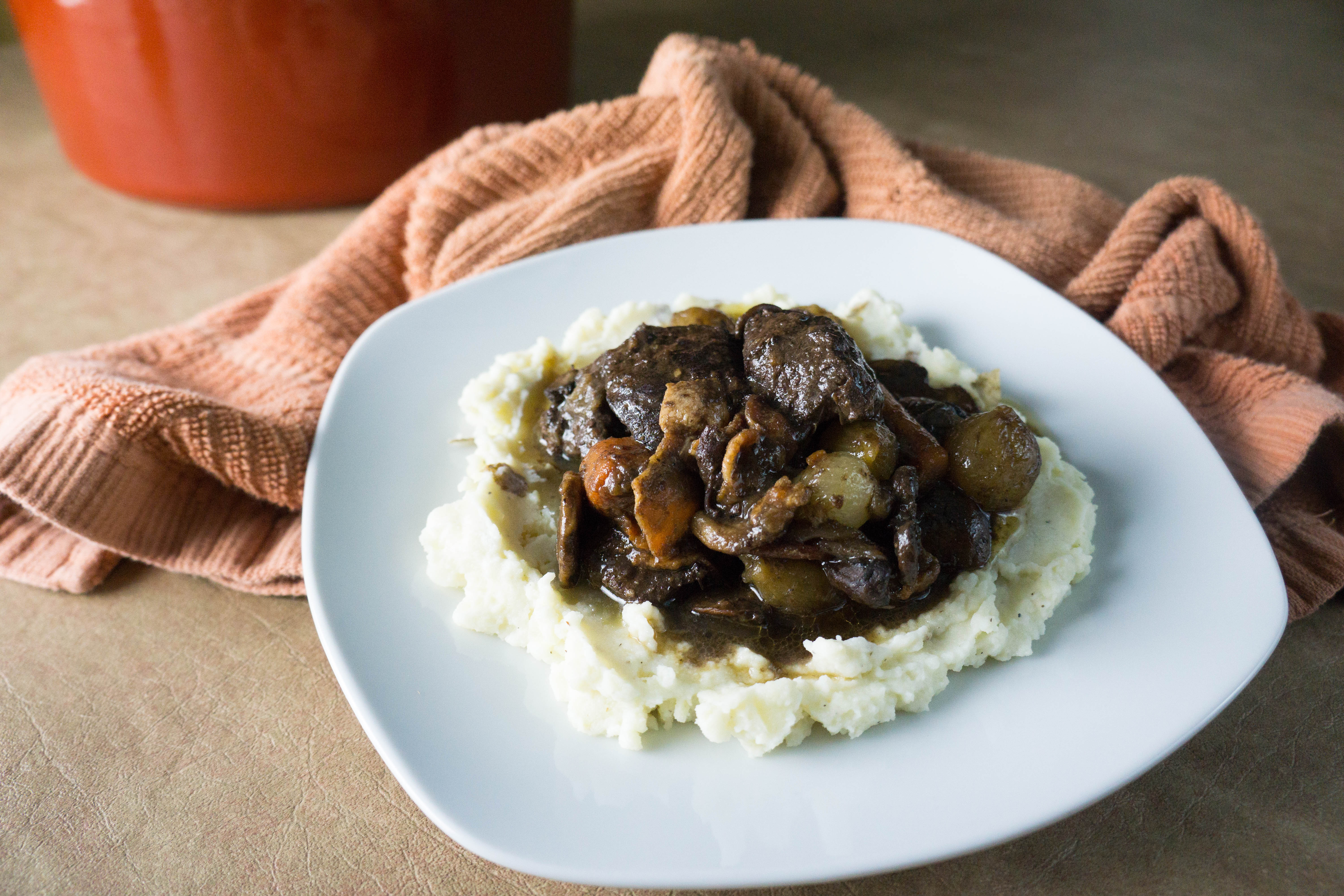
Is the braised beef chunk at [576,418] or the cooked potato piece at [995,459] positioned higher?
the cooked potato piece at [995,459]

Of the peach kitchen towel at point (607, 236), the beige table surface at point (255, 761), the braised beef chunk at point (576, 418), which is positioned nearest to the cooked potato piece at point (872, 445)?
the braised beef chunk at point (576, 418)

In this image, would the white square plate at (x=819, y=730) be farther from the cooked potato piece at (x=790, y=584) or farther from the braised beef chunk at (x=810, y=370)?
the braised beef chunk at (x=810, y=370)

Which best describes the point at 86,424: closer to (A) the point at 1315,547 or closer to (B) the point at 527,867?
(B) the point at 527,867

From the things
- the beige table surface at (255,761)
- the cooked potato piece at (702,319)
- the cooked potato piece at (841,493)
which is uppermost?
the cooked potato piece at (841,493)

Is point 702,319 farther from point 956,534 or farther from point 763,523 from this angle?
point 956,534

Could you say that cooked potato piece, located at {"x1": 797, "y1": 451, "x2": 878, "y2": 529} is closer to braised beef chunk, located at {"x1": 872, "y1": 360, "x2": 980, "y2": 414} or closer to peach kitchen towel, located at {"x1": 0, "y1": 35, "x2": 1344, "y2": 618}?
braised beef chunk, located at {"x1": 872, "y1": 360, "x2": 980, "y2": 414}

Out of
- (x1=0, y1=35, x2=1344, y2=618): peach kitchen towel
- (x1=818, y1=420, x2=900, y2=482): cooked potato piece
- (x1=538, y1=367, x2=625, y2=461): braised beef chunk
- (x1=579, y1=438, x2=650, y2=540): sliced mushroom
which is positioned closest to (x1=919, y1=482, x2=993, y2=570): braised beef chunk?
(x1=818, y1=420, x2=900, y2=482): cooked potato piece
